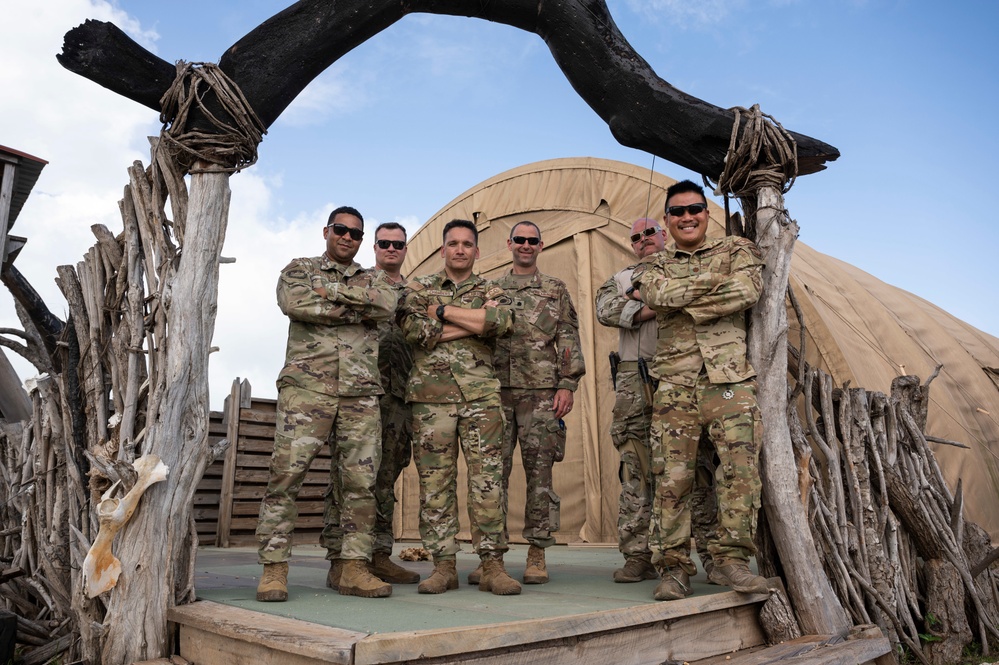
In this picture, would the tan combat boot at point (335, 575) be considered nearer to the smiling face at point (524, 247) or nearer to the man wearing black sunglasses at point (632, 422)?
the man wearing black sunglasses at point (632, 422)

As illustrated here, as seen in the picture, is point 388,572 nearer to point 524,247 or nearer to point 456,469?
point 456,469

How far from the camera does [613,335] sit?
21.5ft

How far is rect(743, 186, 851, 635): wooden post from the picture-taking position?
136 inches

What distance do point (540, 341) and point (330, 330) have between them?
45.9 inches

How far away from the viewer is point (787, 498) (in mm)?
3490

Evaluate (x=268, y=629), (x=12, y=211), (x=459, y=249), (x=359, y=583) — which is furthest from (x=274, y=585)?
(x=12, y=211)

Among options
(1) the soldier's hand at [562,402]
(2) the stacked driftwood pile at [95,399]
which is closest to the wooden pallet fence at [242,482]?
(2) the stacked driftwood pile at [95,399]

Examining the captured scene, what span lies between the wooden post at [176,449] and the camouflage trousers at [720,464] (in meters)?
1.97

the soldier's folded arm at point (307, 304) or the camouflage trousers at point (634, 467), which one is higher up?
the soldier's folded arm at point (307, 304)

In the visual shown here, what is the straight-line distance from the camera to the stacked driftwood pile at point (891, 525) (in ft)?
12.5

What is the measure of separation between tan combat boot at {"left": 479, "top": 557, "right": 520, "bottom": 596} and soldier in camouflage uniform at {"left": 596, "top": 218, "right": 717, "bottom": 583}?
0.74 metres

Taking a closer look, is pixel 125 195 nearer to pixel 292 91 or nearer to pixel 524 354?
pixel 292 91

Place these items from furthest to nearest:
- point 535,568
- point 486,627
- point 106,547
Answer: point 535,568
point 106,547
point 486,627

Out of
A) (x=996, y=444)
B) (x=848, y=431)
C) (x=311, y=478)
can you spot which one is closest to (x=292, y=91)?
(x=848, y=431)
